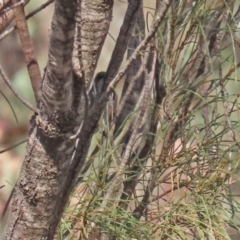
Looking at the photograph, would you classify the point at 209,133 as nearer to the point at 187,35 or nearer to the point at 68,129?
the point at 187,35

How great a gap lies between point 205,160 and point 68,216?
0.21m

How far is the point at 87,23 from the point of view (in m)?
0.54

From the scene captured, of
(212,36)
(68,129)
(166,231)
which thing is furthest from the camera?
(212,36)

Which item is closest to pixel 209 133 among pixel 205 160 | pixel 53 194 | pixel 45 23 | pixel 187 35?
pixel 205 160

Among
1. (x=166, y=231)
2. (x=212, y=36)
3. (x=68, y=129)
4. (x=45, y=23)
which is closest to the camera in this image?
(x=68, y=129)

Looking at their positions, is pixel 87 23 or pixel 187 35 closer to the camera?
pixel 87 23

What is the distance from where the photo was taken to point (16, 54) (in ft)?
6.49

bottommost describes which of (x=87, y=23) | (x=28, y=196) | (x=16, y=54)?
(x=28, y=196)

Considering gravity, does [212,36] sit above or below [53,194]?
above

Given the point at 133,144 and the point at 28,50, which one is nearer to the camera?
the point at 28,50

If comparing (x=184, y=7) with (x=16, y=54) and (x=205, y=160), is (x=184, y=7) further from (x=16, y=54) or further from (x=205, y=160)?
(x=16, y=54)

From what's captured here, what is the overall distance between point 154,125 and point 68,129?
1.07 feet

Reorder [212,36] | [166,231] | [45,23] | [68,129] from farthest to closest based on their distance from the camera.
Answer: [45,23] < [212,36] < [166,231] < [68,129]

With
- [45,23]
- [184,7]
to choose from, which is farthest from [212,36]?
[45,23]
